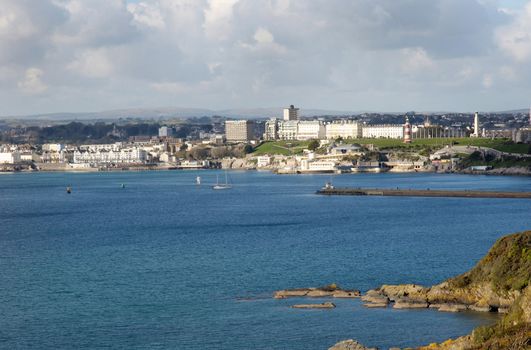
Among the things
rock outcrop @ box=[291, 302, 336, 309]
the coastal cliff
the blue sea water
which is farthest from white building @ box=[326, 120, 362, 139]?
rock outcrop @ box=[291, 302, 336, 309]

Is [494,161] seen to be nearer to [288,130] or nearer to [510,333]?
[288,130]

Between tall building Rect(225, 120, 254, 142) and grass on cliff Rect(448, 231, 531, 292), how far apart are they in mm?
114352

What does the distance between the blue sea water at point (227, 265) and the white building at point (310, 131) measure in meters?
73.2

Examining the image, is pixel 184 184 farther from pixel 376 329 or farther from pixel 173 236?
pixel 376 329

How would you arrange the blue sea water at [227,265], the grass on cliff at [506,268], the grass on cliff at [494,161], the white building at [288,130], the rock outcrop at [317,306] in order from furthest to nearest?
the white building at [288,130]
the grass on cliff at [494,161]
the rock outcrop at [317,306]
the grass on cliff at [506,268]
the blue sea water at [227,265]

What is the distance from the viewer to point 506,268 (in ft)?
61.2

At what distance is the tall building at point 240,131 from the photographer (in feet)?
441

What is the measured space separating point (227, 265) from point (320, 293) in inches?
201

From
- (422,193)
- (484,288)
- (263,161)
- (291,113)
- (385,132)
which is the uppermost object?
(291,113)

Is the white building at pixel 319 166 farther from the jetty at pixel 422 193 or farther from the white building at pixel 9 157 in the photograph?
the white building at pixel 9 157

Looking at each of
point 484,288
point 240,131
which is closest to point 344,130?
point 240,131

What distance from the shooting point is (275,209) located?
43.9 meters

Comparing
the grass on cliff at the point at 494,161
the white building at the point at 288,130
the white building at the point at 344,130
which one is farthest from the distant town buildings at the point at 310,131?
the grass on cliff at the point at 494,161

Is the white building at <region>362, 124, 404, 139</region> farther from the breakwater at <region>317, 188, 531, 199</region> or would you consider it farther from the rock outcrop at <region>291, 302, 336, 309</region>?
the rock outcrop at <region>291, 302, 336, 309</region>
